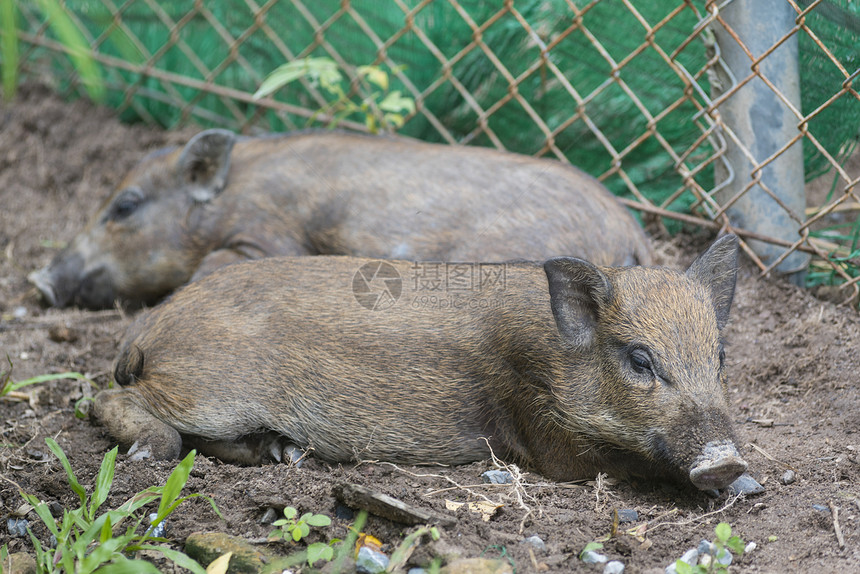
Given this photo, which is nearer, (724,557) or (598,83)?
(724,557)

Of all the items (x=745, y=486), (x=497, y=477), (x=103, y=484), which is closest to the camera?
(x=103, y=484)

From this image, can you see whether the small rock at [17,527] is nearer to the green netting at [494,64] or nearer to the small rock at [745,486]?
the green netting at [494,64]

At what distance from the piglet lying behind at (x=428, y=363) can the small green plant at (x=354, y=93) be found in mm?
1698

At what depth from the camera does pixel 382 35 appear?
550 centimetres

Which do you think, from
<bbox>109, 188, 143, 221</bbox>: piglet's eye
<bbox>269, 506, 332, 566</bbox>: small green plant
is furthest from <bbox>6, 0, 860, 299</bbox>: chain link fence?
<bbox>269, 506, 332, 566</bbox>: small green plant

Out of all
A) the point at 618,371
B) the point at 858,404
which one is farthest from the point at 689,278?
the point at 858,404

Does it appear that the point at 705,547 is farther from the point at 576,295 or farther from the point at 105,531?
the point at 105,531

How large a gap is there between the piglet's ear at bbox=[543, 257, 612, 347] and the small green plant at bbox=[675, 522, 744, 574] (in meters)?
0.90

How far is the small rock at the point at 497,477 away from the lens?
3.11 metres

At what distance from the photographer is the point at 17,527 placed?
2.83m

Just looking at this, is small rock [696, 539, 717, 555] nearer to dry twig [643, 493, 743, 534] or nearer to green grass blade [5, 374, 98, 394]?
dry twig [643, 493, 743, 534]

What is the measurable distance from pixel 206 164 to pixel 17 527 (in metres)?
2.69

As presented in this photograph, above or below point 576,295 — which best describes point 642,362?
below

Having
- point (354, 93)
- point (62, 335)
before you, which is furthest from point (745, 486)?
point (354, 93)
